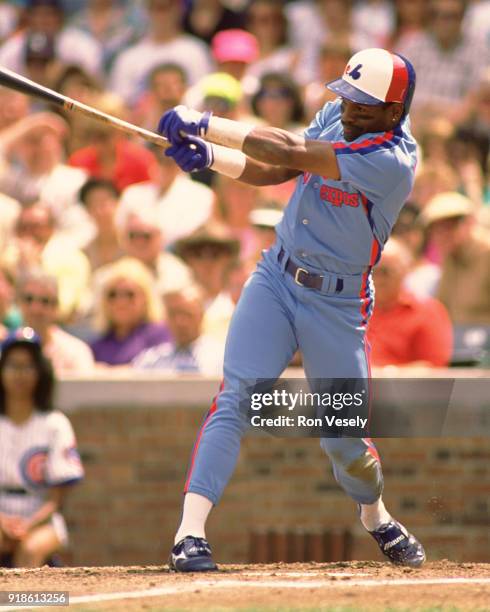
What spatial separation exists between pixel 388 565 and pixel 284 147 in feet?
6.63

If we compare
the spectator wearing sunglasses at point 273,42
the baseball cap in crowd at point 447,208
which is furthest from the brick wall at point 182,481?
the spectator wearing sunglasses at point 273,42

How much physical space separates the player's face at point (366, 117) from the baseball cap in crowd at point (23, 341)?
114 inches

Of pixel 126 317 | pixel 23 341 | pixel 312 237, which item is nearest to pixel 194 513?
pixel 312 237

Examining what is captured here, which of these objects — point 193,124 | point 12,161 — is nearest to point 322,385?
point 193,124

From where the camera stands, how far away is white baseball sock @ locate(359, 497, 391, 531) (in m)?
6.40

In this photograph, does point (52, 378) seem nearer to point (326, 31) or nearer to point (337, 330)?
point (337, 330)

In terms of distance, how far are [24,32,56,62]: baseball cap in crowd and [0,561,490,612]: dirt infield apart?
6.85 meters

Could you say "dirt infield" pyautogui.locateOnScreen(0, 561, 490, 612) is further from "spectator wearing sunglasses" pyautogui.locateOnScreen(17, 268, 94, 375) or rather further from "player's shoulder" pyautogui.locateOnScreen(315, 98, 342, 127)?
"spectator wearing sunglasses" pyautogui.locateOnScreen(17, 268, 94, 375)

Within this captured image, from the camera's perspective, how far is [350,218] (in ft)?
19.1

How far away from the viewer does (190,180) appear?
10.6 m

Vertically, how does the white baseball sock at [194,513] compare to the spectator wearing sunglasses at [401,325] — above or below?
below

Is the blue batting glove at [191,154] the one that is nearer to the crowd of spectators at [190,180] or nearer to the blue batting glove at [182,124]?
the blue batting glove at [182,124]

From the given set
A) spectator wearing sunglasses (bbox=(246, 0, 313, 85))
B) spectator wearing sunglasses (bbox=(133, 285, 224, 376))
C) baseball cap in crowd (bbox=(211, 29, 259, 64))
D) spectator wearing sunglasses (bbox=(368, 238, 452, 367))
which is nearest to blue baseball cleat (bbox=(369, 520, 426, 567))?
spectator wearing sunglasses (bbox=(368, 238, 452, 367))

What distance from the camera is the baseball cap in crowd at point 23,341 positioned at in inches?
321
